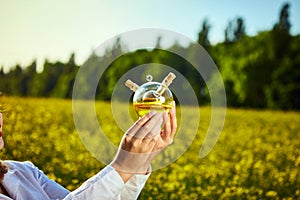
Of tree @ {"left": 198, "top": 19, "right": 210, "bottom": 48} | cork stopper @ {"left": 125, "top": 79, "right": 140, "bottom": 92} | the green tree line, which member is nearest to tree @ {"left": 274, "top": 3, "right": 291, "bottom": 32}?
the green tree line

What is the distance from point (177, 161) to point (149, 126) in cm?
235

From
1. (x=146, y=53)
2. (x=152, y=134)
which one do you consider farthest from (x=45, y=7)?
(x=152, y=134)

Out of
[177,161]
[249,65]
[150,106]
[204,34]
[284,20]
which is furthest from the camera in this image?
[249,65]

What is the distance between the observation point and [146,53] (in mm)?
4574

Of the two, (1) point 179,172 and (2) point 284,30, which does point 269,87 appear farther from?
(1) point 179,172

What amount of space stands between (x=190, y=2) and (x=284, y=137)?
1.37 meters

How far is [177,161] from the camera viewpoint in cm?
338

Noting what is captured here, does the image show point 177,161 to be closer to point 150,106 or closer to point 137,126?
point 150,106

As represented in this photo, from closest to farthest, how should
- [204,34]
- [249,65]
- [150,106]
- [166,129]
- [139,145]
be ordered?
1. [139,145]
2. [166,129]
3. [150,106]
4. [204,34]
5. [249,65]

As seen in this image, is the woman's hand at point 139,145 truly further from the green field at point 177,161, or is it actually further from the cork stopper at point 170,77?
the green field at point 177,161

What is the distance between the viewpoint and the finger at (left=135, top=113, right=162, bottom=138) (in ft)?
3.42

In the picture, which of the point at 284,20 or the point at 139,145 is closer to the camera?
the point at 139,145

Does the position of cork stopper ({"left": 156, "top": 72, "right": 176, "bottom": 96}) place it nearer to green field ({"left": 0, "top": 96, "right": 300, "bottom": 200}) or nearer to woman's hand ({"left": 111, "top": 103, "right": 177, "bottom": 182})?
woman's hand ({"left": 111, "top": 103, "right": 177, "bottom": 182})

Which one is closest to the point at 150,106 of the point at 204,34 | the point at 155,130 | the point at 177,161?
the point at 155,130
